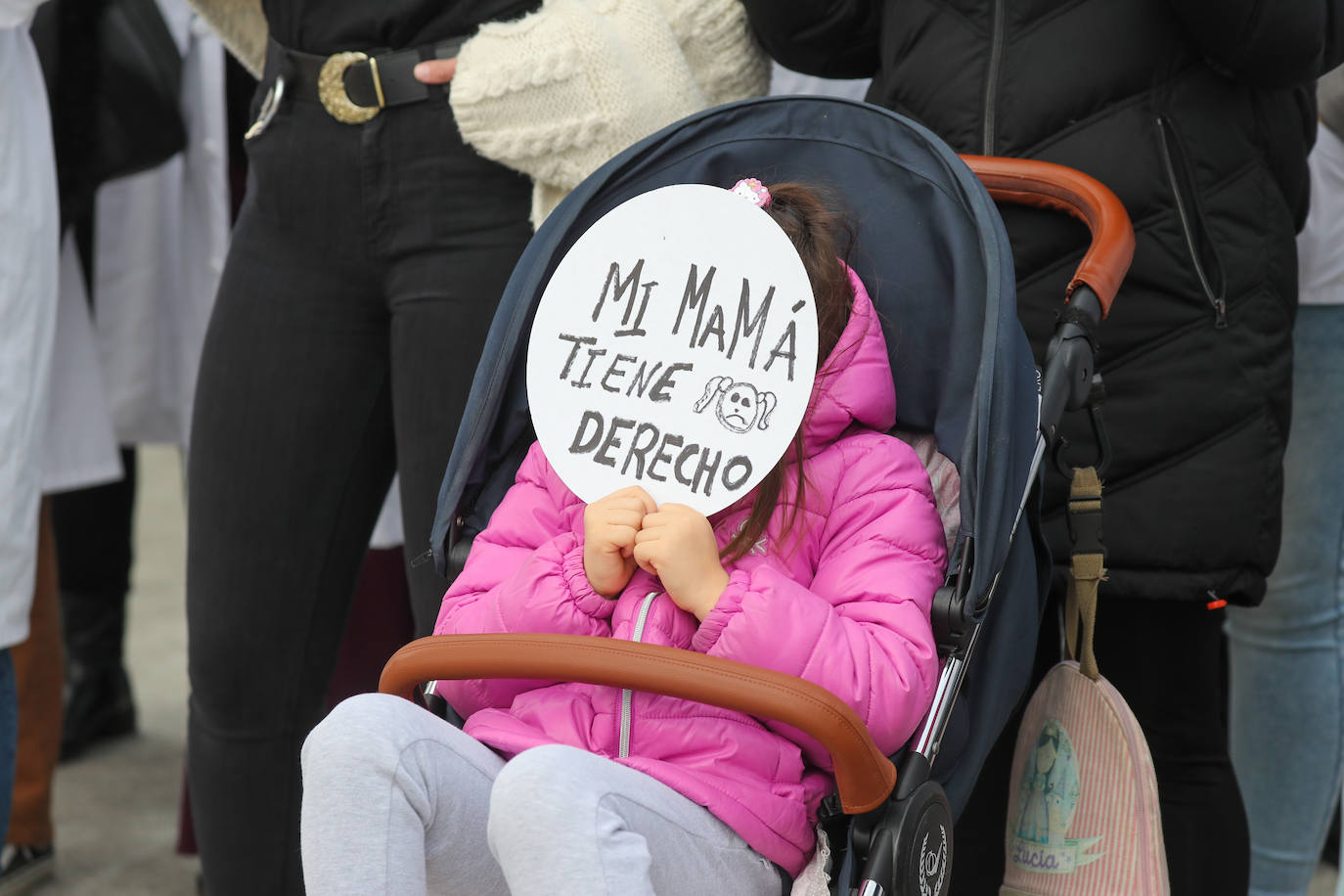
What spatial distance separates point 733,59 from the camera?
1.95 meters

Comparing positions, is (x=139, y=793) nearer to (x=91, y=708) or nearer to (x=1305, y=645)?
(x=91, y=708)

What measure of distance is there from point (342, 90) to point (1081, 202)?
903 millimetres

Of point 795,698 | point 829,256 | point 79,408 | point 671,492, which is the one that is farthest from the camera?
point 79,408

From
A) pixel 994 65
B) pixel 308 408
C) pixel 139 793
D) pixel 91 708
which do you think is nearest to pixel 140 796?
pixel 139 793

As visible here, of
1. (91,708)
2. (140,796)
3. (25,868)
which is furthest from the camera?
(91,708)

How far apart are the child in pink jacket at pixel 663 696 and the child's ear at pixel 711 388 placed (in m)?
0.11

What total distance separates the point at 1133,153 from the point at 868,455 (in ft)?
1.57

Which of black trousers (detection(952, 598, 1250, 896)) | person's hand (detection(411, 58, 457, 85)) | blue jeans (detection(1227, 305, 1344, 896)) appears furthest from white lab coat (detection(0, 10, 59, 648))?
blue jeans (detection(1227, 305, 1344, 896))

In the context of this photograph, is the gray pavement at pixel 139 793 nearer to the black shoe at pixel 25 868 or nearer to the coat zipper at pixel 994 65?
the black shoe at pixel 25 868

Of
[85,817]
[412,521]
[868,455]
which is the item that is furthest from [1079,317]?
[85,817]

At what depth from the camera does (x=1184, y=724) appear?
179 centimetres

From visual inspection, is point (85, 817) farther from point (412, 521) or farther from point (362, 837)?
point (362, 837)

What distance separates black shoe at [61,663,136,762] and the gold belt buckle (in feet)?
6.66

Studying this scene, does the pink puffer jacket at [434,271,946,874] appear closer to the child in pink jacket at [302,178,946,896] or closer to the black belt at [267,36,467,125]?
the child in pink jacket at [302,178,946,896]
